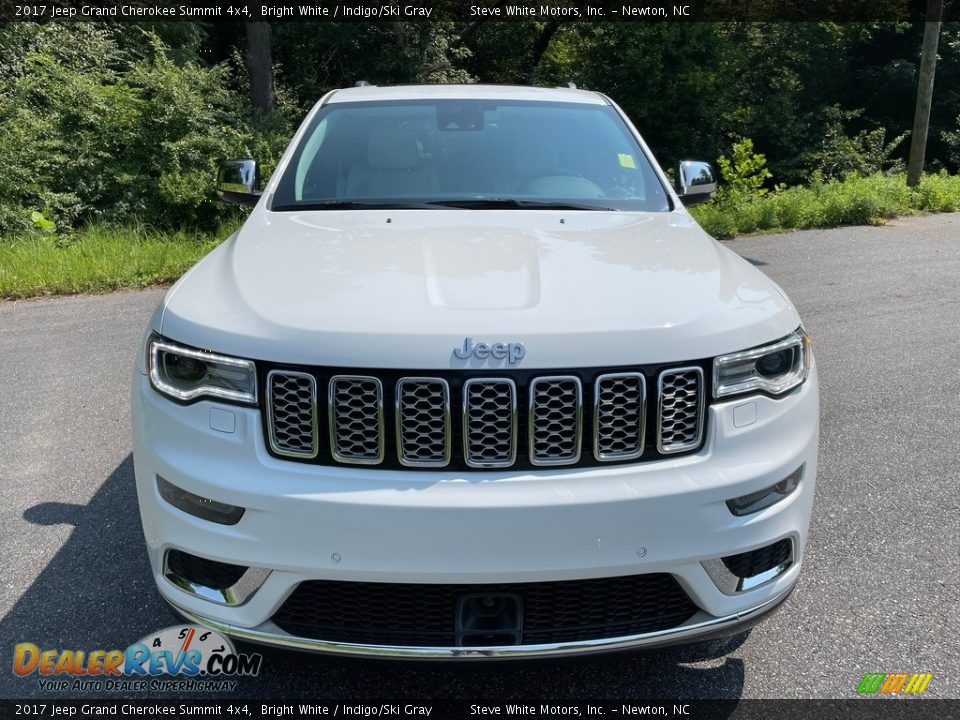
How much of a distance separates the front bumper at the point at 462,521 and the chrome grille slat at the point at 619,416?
63mm

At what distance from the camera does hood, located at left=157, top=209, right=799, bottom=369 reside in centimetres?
206

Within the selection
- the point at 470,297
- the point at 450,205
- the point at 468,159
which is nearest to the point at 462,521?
the point at 470,297

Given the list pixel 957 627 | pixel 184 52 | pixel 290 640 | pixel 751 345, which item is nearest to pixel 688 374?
pixel 751 345

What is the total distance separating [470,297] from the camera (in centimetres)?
221

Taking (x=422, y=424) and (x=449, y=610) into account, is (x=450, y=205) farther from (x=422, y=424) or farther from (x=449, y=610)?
(x=449, y=610)

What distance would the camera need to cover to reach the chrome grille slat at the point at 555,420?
2.07 meters

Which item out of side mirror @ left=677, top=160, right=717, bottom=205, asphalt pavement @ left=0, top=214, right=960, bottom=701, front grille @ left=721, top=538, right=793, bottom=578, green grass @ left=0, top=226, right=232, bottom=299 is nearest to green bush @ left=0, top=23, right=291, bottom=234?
green grass @ left=0, top=226, right=232, bottom=299

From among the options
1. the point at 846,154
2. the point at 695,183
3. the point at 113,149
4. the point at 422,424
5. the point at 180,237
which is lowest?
the point at 846,154

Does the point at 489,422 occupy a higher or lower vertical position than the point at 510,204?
lower

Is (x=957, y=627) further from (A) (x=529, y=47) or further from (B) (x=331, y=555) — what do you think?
(A) (x=529, y=47)

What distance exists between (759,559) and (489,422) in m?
0.83

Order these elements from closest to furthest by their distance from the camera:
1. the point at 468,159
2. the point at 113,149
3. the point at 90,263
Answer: the point at 468,159, the point at 90,263, the point at 113,149

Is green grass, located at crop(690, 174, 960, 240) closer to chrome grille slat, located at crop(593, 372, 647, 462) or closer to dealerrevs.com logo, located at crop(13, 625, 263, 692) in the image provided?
chrome grille slat, located at crop(593, 372, 647, 462)

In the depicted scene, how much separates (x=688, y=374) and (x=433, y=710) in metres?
1.23
